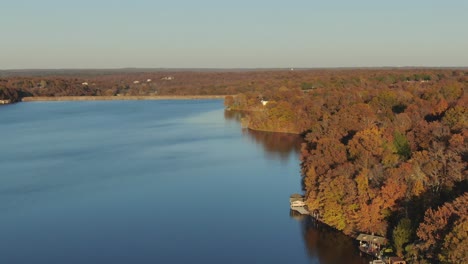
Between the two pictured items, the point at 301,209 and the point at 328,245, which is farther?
the point at 301,209

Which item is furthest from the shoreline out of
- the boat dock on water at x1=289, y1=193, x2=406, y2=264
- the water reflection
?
the boat dock on water at x1=289, y1=193, x2=406, y2=264

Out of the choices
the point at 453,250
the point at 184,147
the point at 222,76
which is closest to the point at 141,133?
the point at 184,147

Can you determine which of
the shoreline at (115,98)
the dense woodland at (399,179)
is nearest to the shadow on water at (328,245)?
the dense woodland at (399,179)

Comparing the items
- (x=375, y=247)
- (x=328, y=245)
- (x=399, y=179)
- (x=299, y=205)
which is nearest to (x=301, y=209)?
(x=299, y=205)

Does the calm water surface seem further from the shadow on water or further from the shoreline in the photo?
the shoreline

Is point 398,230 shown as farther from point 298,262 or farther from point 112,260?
point 112,260

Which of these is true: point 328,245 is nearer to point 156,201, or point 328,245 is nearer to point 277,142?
point 156,201

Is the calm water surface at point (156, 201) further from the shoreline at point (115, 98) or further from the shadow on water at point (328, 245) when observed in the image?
the shoreline at point (115, 98)
